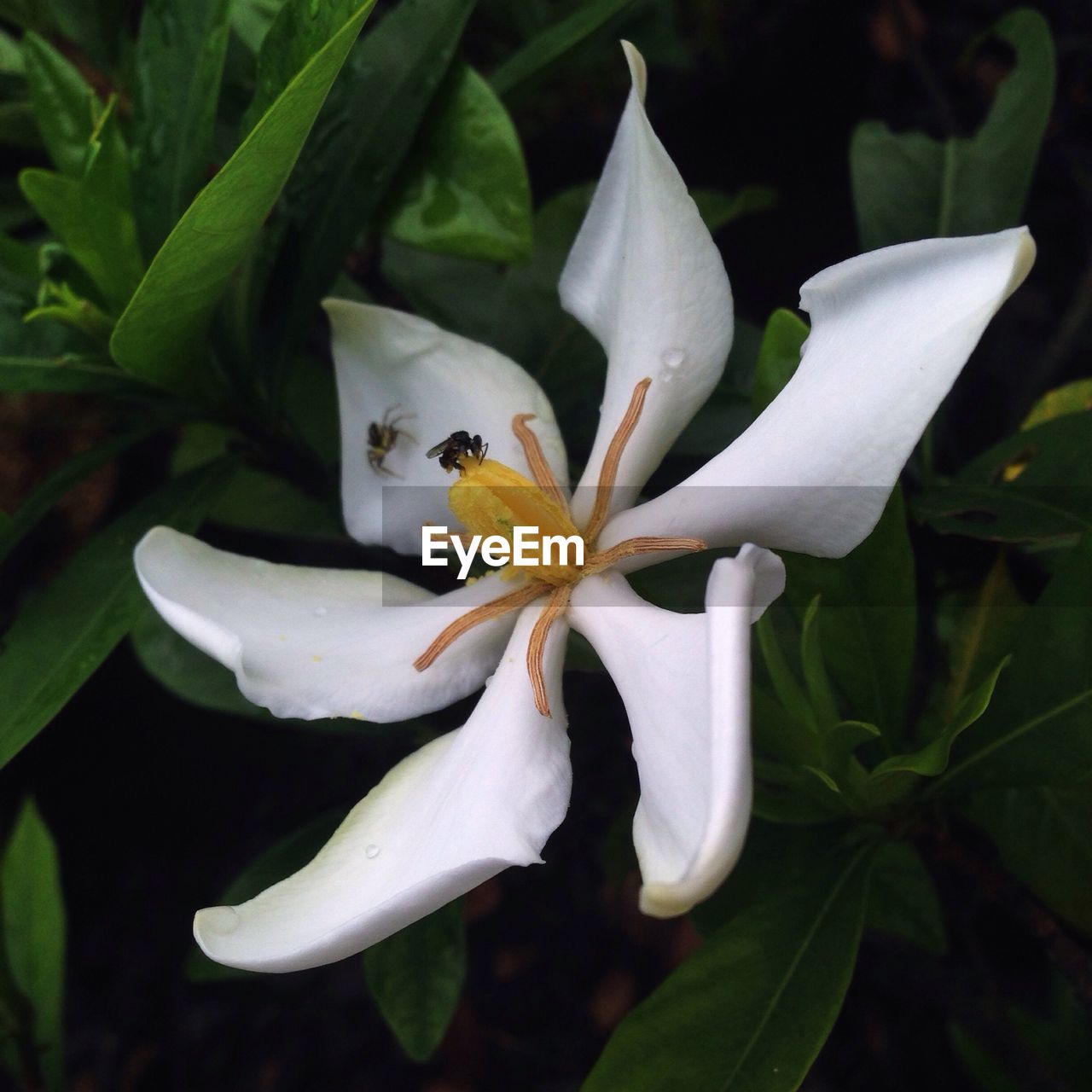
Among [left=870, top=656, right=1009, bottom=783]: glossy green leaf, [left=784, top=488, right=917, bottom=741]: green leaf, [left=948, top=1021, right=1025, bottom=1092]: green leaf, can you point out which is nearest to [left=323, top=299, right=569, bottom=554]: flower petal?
[left=784, top=488, right=917, bottom=741]: green leaf

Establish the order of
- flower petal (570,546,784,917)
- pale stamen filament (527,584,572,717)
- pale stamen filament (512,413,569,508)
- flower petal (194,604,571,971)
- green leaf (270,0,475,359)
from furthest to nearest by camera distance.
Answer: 1. green leaf (270,0,475,359)
2. pale stamen filament (512,413,569,508)
3. pale stamen filament (527,584,572,717)
4. flower petal (194,604,571,971)
5. flower petal (570,546,784,917)

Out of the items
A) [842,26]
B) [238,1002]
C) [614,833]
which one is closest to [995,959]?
[614,833]

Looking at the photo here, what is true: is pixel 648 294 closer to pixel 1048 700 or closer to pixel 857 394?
pixel 857 394

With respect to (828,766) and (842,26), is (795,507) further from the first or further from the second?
(842,26)

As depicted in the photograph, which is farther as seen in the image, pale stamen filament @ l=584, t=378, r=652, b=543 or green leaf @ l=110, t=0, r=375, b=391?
pale stamen filament @ l=584, t=378, r=652, b=543

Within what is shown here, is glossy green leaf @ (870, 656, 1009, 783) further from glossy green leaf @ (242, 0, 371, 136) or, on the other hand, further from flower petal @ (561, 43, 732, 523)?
glossy green leaf @ (242, 0, 371, 136)

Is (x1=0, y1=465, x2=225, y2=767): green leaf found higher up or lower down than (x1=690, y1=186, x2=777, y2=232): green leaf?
lower down

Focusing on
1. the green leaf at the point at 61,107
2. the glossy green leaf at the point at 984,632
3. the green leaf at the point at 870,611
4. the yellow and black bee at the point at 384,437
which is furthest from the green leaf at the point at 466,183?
the glossy green leaf at the point at 984,632
